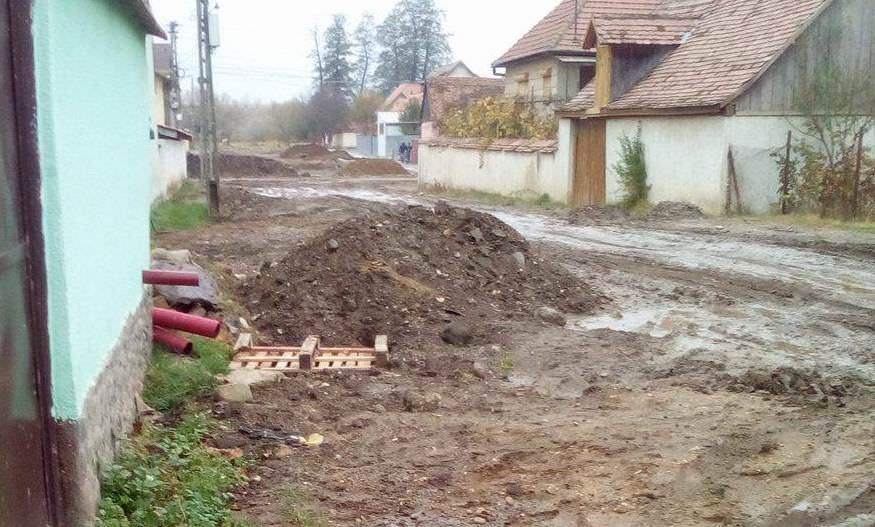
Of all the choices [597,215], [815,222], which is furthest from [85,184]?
[597,215]

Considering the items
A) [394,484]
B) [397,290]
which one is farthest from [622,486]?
[397,290]

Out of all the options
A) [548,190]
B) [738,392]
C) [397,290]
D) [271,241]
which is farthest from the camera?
[548,190]

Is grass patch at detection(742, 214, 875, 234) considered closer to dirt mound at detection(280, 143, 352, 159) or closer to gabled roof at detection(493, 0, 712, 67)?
gabled roof at detection(493, 0, 712, 67)

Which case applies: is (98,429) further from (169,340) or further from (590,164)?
(590,164)

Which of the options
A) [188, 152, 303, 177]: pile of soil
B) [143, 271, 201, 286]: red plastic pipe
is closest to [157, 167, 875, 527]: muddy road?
[143, 271, 201, 286]: red plastic pipe

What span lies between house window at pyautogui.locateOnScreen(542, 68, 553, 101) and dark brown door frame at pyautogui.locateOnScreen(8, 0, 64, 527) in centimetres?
2886

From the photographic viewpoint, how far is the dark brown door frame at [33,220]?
3.65m

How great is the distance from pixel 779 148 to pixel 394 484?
A: 1733cm

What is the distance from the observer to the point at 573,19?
105 ft

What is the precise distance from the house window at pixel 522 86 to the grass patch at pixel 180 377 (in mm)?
27732

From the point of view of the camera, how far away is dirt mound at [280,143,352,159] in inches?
2387

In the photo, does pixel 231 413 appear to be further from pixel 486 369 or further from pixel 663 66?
pixel 663 66

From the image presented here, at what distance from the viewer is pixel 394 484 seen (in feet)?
17.1

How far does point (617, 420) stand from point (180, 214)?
16.8 meters
